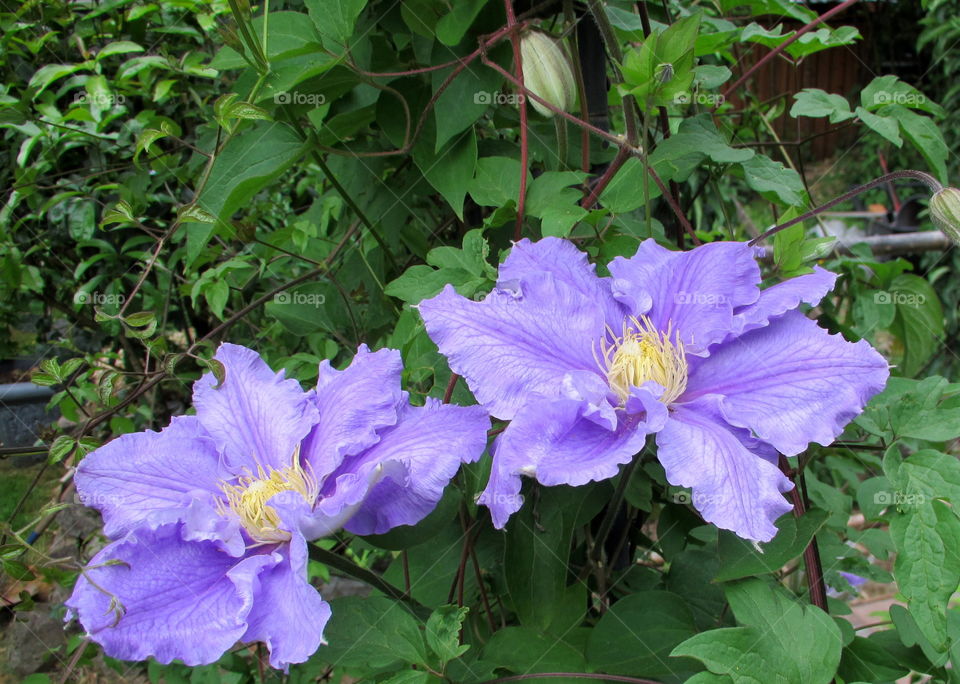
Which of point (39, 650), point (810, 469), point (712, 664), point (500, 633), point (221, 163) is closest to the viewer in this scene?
point (712, 664)

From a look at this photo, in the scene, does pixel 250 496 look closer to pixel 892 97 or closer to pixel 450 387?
pixel 450 387

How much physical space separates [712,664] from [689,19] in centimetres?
45

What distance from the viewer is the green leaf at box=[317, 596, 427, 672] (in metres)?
0.56

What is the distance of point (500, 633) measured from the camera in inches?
24.9

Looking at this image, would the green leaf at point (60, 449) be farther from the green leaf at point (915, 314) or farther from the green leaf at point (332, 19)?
the green leaf at point (915, 314)

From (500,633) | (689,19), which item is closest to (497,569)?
(500,633)

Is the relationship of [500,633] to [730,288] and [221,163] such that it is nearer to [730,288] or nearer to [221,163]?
[730,288]

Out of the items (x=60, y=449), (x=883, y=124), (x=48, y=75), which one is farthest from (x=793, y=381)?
(x=48, y=75)

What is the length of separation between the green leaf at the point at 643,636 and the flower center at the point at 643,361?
0.19 metres

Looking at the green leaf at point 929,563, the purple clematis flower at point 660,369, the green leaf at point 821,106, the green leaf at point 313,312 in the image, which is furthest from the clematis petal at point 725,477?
the green leaf at point 313,312

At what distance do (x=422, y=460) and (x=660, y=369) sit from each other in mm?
196

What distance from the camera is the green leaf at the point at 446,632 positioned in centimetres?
55

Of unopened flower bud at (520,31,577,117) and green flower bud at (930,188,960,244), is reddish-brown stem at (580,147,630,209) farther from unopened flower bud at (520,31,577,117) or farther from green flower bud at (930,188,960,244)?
green flower bud at (930,188,960,244)

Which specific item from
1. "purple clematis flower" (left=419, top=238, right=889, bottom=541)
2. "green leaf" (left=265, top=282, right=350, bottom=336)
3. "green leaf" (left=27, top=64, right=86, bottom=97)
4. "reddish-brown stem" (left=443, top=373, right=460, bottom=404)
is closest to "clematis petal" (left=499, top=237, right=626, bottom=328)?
"purple clematis flower" (left=419, top=238, right=889, bottom=541)
